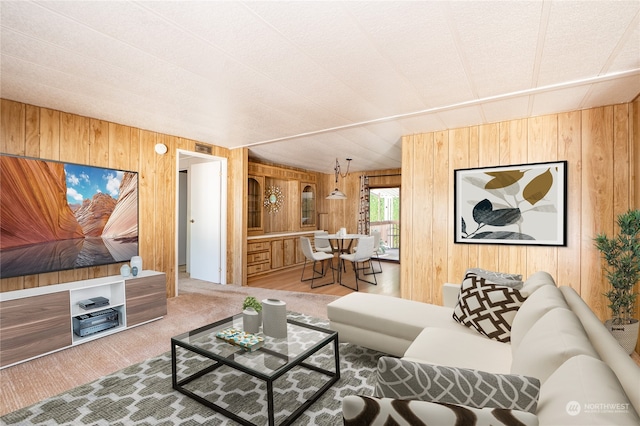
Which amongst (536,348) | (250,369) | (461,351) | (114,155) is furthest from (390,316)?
(114,155)

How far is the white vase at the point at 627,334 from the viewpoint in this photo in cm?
253

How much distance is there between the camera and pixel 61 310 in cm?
270

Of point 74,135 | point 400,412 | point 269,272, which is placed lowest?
point 269,272

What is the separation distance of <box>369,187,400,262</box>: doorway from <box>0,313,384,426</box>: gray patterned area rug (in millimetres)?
6299

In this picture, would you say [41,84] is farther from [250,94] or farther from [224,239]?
[224,239]

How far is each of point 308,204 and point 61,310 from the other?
5.70m

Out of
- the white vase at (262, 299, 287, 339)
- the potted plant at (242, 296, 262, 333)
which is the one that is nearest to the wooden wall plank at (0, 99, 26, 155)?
the potted plant at (242, 296, 262, 333)

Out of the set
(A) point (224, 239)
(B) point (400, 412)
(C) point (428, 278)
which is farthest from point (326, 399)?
(A) point (224, 239)

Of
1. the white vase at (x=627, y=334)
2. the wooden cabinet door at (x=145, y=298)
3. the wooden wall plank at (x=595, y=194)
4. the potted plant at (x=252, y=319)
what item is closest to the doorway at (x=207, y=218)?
the wooden cabinet door at (x=145, y=298)

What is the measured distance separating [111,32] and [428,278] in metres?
3.90

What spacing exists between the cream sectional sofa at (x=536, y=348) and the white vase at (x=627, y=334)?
1.05 meters

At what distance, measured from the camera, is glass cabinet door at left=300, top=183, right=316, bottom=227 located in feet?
25.1

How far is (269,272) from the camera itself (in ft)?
20.6

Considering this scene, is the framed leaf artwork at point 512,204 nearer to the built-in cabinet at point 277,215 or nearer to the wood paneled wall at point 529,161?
the wood paneled wall at point 529,161
